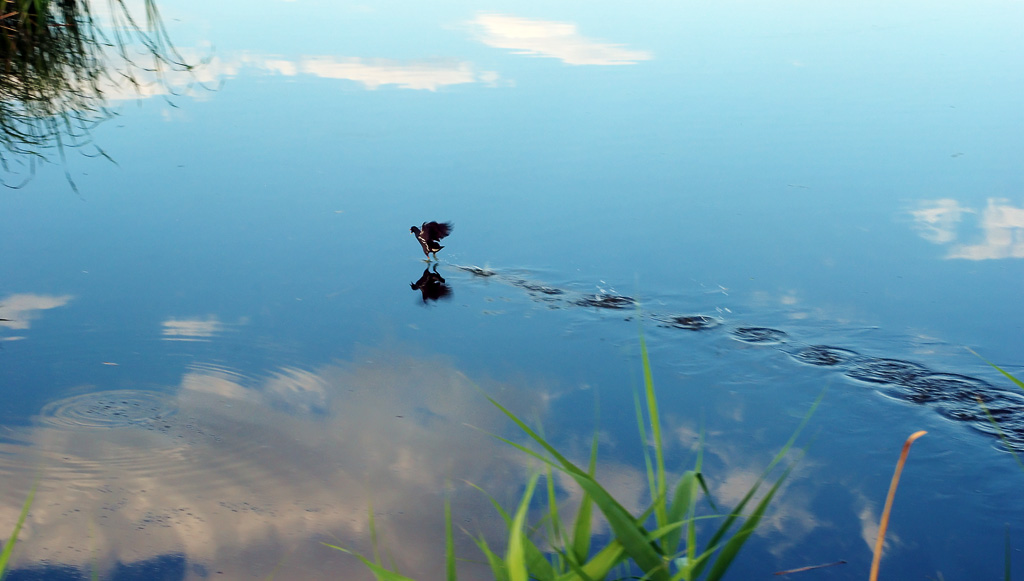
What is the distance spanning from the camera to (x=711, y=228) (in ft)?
23.8

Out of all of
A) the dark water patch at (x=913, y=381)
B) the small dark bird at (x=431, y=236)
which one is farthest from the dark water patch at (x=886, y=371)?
the small dark bird at (x=431, y=236)

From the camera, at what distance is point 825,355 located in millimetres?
5512

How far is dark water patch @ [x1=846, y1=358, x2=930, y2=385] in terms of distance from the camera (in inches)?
207

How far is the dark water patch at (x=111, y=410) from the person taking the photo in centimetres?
480

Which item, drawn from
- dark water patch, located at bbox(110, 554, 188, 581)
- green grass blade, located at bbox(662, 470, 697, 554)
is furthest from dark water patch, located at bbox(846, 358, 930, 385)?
dark water patch, located at bbox(110, 554, 188, 581)

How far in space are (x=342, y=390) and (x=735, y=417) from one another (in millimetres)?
2281

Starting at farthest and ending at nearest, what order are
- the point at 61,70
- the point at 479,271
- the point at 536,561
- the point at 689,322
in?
the point at 61,70
the point at 479,271
the point at 689,322
the point at 536,561

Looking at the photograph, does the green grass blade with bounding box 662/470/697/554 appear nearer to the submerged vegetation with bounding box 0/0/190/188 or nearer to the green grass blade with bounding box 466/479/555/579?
the green grass blade with bounding box 466/479/555/579

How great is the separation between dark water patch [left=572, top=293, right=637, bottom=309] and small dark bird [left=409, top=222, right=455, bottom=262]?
1.21 meters

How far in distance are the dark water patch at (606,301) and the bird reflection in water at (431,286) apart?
3.13 feet

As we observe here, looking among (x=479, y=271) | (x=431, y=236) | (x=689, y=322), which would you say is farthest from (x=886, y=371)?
(x=431, y=236)

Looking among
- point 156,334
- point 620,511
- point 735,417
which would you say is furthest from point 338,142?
point 620,511

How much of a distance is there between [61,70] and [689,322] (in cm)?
838

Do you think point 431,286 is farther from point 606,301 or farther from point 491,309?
point 606,301
